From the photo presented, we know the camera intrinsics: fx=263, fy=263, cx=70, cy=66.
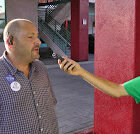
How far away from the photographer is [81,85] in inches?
330

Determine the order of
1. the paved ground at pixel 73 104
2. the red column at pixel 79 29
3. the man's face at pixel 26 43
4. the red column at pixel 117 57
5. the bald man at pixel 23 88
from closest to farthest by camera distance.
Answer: the bald man at pixel 23 88 < the man's face at pixel 26 43 < the red column at pixel 117 57 < the paved ground at pixel 73 104 < the red column at pixel 79 29

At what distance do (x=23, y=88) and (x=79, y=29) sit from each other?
12.2 m

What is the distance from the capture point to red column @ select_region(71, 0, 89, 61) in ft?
46.0

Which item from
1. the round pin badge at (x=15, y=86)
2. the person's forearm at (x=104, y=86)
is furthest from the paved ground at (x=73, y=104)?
the round pin badge at (x=15, y=86)

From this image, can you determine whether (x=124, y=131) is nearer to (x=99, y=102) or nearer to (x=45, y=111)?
(x=99, y=102)

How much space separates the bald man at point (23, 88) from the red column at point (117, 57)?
57.7 inches

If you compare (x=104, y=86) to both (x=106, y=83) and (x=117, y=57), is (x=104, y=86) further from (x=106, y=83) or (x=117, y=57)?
(x=117, y=57)

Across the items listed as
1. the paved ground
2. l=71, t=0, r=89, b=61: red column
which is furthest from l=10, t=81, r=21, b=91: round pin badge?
l=71, t=0, r=89, b=61: red column

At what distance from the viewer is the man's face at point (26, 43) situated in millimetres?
1986

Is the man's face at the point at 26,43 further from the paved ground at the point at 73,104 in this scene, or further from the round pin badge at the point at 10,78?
the paved ground at the point at 73,104

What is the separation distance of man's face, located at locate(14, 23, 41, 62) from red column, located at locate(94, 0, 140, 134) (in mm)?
1584

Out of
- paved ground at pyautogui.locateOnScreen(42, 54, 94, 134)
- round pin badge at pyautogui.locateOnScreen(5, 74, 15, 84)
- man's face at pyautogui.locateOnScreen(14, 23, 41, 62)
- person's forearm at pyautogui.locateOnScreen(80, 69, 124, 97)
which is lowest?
paved ground at pyautogui.locateOnScreen(42, 54, 94, 134)

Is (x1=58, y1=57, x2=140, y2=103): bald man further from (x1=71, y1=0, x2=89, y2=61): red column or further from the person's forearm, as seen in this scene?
(x1=71, y1=0, x2=89, y2=61): red column

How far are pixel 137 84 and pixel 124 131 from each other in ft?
5.07
